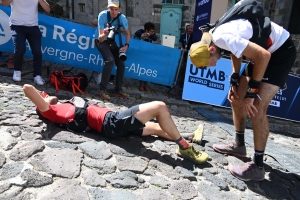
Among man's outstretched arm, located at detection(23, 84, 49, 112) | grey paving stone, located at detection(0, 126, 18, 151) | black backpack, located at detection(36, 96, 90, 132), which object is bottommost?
grey paving stone, located at detection(0, 126, 18, 151)

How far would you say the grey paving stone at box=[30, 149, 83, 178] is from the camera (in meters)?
2.42

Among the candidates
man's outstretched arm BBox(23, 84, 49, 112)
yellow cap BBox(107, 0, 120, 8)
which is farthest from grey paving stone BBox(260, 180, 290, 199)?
yellow cap BBox(107, 0, 120, 8)

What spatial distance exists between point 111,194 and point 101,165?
457mm

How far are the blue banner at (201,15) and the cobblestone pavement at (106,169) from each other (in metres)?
4.02

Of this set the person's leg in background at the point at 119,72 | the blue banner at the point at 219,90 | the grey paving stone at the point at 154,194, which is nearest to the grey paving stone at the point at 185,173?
the grey paving stone at the point at 154,194

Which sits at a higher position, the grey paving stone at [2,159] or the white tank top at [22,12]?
the white tank top at [22,12]

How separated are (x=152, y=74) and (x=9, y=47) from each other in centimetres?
353

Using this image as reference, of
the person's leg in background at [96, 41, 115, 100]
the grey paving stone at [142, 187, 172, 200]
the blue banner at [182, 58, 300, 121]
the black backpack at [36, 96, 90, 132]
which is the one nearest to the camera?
the grey paving stone at [142, 187, 172, 200]

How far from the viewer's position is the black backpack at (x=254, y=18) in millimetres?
2557

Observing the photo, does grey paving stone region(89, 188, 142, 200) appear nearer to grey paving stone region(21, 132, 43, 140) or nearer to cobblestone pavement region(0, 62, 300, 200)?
cobblestone pavement region(0, 62, 300, 200)

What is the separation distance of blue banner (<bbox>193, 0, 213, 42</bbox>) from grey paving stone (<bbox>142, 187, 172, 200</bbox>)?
17.9 ft

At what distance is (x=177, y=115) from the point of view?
5559 mm

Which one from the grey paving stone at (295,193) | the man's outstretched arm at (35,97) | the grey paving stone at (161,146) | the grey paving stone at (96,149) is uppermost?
the man's outstretched arm at (35,97)

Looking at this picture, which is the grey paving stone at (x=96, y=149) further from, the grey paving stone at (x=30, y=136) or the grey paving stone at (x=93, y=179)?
the grey paving stone at (x=30, y=136)
